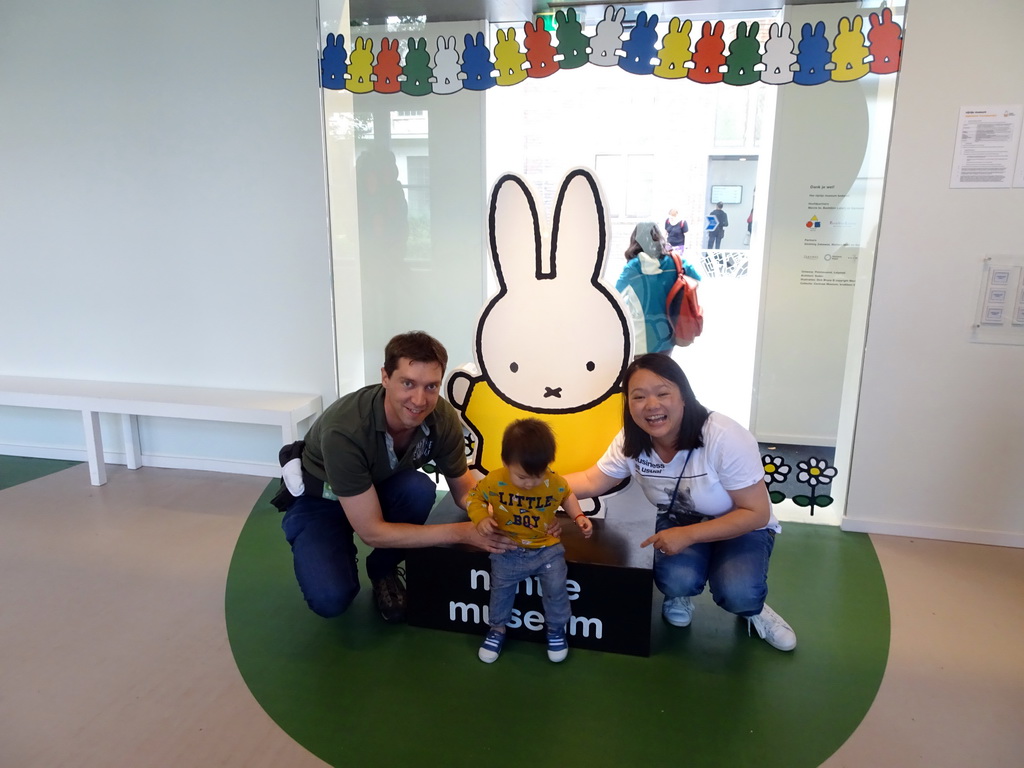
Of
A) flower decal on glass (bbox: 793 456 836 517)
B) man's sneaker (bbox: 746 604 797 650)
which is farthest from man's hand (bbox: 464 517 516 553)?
flower decal on glass (bbox: 793 456 836 517)

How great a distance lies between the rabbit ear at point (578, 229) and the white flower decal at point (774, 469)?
4.03 ft

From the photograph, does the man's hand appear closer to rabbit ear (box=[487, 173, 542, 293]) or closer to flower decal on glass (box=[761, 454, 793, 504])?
rabbit ear (box=[487, 173, 542, 293])

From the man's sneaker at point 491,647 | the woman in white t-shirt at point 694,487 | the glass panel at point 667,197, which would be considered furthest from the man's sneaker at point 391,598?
the glass panel at point 667,197

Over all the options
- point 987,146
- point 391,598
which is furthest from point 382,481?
point 987,146

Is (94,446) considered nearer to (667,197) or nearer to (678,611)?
(678,611)

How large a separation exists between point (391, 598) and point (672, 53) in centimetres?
220

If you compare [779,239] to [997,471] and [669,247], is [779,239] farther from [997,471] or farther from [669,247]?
[997,471]

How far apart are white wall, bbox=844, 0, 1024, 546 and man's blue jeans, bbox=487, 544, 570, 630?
61.0 inches

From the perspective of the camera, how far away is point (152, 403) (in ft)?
10.6

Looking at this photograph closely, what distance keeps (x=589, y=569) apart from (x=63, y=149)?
319cm

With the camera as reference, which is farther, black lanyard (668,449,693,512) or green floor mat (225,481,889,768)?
black lanyard (668,449,693,512)

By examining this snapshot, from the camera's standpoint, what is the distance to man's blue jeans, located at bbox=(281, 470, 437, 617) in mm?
2176

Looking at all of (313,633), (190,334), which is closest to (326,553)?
(313,633)

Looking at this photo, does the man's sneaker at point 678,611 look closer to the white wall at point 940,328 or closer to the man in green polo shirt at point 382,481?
the man in green polo shirt at point 382,481
